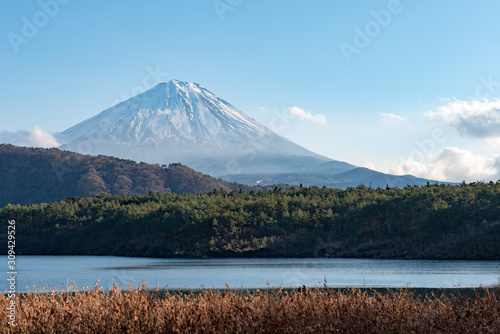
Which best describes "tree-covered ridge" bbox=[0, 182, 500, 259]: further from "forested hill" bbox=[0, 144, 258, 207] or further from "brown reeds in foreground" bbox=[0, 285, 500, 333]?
"forested hill" bbox=[0, 144, 258, 207]

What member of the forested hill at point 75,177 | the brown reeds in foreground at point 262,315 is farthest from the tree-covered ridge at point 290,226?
the forested hill at point 75,177

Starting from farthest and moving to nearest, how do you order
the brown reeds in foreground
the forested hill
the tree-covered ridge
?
1. the forested hill
2. the tree-covered ridge
3. the brown reeds in foreground

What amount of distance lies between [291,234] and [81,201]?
38415 mm

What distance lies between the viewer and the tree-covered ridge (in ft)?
199

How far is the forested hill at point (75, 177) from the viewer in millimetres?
141000

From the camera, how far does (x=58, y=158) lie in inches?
5979

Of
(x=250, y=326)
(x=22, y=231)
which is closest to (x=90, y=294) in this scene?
(x=250, y=326)

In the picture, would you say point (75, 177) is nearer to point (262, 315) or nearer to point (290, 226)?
point (290, 226)

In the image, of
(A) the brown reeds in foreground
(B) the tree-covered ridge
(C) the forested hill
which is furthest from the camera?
(C) the forested hill

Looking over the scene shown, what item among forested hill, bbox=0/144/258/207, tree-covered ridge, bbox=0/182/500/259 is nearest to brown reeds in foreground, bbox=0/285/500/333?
tree-covered ridge, bbox=0/182/500/259

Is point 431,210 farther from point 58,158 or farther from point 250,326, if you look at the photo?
point 58,158

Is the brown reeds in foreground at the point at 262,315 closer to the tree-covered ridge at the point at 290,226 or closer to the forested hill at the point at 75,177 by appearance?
the tree-covered ridge at the point at 290,226

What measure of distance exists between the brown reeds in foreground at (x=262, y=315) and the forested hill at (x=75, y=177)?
128m

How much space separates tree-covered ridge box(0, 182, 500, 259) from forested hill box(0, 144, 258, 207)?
56687mm
